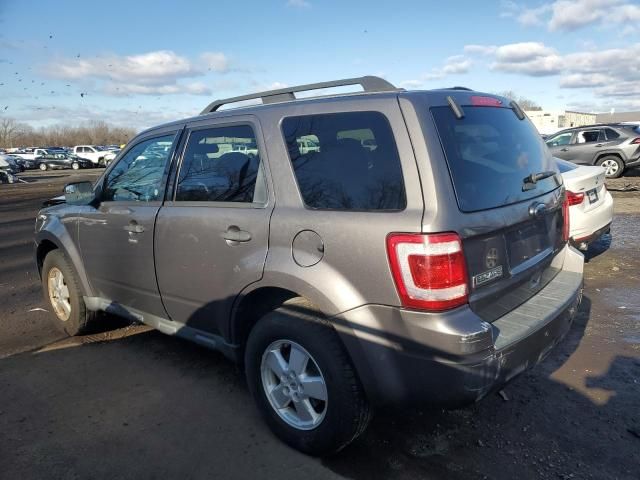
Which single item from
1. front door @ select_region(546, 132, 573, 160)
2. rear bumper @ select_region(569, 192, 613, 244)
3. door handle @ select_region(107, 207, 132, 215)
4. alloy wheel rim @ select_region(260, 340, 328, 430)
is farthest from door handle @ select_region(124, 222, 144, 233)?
front door @ select_region(546, 132, 573, 160)

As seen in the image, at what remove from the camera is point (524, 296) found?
2.76 metres

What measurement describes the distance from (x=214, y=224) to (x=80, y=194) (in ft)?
5.84

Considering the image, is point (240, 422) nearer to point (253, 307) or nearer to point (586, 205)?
point (253, 307)

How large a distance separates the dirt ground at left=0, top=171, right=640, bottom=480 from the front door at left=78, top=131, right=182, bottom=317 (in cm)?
60

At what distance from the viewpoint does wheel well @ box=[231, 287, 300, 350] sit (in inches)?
112

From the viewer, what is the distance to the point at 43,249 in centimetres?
479

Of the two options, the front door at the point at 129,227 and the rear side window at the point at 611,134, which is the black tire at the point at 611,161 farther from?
the front door at the point at 129,227

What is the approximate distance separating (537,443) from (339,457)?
112 cm

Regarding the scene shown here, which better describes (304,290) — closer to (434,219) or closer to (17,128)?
(434,219)

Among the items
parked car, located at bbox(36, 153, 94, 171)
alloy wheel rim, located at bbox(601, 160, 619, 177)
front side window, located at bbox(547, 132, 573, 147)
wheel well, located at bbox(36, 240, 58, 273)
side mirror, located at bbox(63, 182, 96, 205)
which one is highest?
parked car, located at bbox(36, 153, 94, 171)

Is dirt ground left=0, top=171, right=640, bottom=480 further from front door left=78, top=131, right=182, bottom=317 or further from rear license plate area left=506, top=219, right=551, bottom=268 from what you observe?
rear license plate area left=506, top=219, right=551, bottom=268

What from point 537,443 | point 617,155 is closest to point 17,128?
point 617,155

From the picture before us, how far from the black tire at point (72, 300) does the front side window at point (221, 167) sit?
5.57 ft

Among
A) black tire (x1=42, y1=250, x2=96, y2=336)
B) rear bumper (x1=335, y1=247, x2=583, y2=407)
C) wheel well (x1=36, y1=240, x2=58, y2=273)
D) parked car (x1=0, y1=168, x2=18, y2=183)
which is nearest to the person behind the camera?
rear bumper (x1=335, y1=247, x2=583, y2=407)
